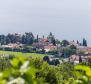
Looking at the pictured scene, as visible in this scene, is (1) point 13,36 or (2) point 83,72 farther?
(1) point 13,36

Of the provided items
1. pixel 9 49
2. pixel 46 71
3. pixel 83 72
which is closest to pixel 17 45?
pixel 9 49

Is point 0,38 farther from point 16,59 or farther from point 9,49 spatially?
point 16,59

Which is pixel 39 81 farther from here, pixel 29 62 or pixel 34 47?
pixel 34 47

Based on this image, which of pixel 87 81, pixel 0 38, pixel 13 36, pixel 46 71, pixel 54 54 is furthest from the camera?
pixel 0 38

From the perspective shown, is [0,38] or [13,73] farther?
[0,38]

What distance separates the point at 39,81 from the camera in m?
2.00

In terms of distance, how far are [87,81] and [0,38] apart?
17649 centimetres

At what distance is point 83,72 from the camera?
80.5 inches

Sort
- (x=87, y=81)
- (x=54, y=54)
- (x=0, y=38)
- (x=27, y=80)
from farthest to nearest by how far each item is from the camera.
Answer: (x=0, y=38)
(x=54, y=54)
(x=87, y=81)
(x=27, y=80)

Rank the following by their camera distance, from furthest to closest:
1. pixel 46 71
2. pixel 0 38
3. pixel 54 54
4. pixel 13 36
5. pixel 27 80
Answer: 1. pixel 0 38
2. pixel 13 36
3. pixel 54 54
4. pixel 46 71
5. pixel 27 80

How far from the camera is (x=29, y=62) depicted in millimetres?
1877

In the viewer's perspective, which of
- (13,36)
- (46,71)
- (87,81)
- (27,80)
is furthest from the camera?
(13,36)

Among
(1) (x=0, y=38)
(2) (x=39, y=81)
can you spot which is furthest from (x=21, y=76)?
→ (1) (x=0, y=38)

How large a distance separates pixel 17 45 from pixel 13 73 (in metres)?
153
